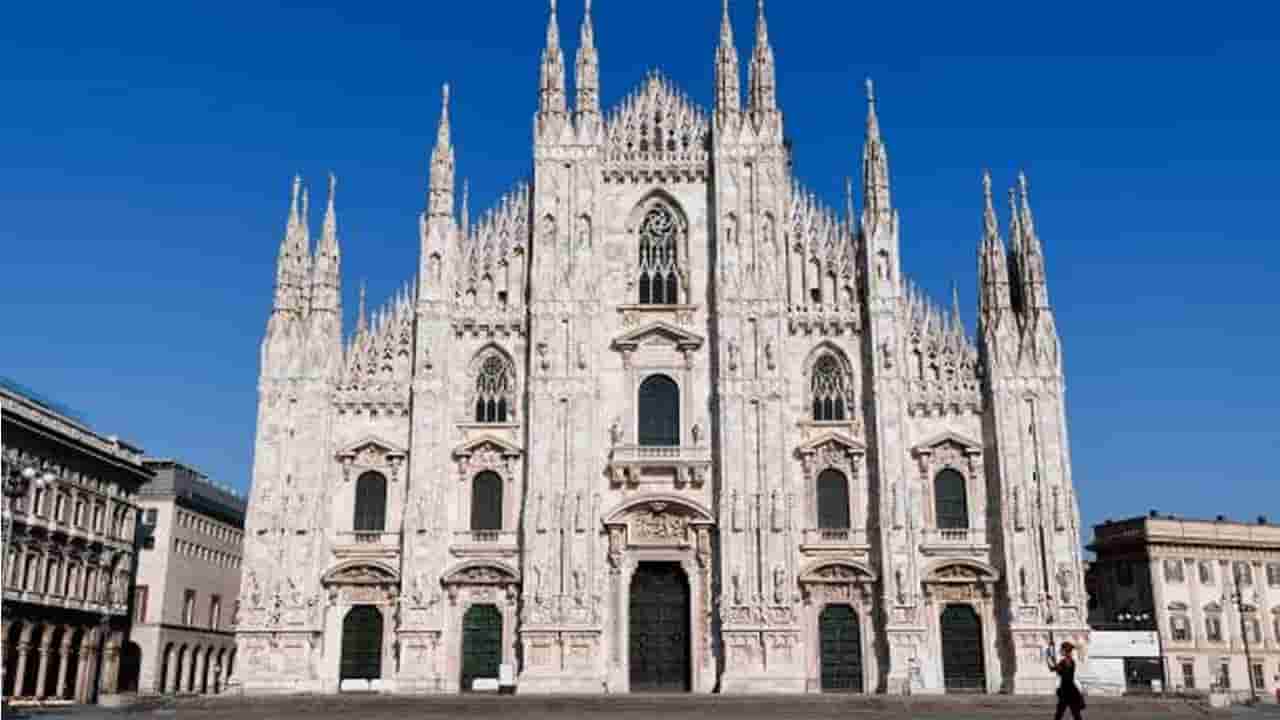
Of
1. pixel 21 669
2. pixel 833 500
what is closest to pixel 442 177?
pixel 833 500

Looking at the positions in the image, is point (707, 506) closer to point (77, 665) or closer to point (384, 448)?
point (384, 448)

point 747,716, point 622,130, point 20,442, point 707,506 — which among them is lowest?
point 747,716

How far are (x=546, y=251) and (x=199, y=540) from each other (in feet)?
110

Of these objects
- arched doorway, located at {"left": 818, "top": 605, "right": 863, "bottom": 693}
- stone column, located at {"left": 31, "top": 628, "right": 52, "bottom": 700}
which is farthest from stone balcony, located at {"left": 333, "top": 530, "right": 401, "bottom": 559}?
stone column, located at {"left": 31, "top": 628, "right": 52, "bottom": 700}

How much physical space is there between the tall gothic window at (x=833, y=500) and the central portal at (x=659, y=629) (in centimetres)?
505

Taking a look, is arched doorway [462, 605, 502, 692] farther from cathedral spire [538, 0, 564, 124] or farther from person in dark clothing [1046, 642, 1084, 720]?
person in dark clothing [1046, 642, 1084, 720]

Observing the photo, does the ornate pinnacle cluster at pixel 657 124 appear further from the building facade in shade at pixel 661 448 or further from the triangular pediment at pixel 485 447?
the triangular pediment at pixel 485 447

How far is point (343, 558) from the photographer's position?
41.2 meters

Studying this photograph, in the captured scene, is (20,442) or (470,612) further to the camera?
(20,442)

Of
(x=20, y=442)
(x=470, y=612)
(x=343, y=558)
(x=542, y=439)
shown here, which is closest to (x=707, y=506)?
(x=542, y=439)

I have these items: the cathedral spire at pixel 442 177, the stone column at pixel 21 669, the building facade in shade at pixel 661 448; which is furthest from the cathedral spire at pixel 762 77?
the stone column at pixel 21 669

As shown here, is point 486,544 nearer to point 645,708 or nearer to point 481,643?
point 481,643

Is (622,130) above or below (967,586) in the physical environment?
above

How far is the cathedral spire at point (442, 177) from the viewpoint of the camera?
43.6 meters
